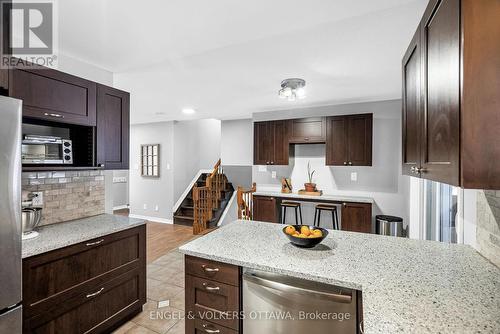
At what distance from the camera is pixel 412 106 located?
1364 millimetres

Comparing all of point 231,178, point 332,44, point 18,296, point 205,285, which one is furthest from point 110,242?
point 231,178

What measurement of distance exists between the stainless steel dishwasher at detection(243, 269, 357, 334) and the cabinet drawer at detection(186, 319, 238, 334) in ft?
0.45

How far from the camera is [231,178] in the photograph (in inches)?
257

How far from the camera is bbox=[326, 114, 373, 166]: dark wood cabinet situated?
153 inches

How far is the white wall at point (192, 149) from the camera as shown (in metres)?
5.84

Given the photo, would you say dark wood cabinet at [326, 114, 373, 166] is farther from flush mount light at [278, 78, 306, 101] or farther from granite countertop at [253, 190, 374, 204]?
flush mount light at [278, 78, 306, 101]

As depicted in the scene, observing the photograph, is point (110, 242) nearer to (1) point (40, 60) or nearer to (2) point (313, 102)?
(1) point (40, 60)

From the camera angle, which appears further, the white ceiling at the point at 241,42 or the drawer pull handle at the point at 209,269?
the white ceiling at the point at 241,42

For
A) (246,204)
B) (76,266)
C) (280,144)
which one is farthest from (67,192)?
(280,144)

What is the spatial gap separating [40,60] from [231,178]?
4.75 m

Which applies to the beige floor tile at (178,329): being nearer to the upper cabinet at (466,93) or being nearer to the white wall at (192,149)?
the upper cabinet at (466,93)

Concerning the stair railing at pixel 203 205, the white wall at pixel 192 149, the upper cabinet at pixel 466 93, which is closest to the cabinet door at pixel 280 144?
the stair railing at pixel 203 205

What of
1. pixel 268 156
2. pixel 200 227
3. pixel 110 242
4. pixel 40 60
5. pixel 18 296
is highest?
pixel 40 60

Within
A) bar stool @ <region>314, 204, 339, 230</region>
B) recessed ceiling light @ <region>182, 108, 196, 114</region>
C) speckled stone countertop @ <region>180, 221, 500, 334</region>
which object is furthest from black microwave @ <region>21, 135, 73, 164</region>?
bar stool @ <region>314, 204, 339, 230</region>
